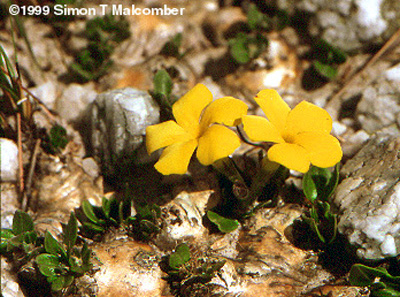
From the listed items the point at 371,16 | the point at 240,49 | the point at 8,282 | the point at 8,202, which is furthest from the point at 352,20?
the point at 8,282

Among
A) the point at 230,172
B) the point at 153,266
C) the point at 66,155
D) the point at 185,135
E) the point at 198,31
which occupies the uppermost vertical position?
the point at 198,31

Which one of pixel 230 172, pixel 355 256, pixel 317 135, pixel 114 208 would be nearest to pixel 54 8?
pixel 114 208

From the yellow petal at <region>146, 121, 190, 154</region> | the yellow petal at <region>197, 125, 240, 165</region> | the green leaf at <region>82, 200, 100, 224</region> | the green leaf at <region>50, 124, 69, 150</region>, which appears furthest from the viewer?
the green leaf at <region>50, 124, 69, 150</region>

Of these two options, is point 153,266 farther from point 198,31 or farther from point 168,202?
point 198,31

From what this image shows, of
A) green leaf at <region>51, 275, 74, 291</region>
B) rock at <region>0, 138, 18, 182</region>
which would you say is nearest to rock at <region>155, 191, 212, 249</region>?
green leaf at <region>51, 275, 74, 291</region>

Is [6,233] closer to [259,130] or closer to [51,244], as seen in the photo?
[51,244]

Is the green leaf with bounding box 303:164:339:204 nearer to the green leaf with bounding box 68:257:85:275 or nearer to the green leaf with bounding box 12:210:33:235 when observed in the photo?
the green leaf with bounding box 68:257:85:275
